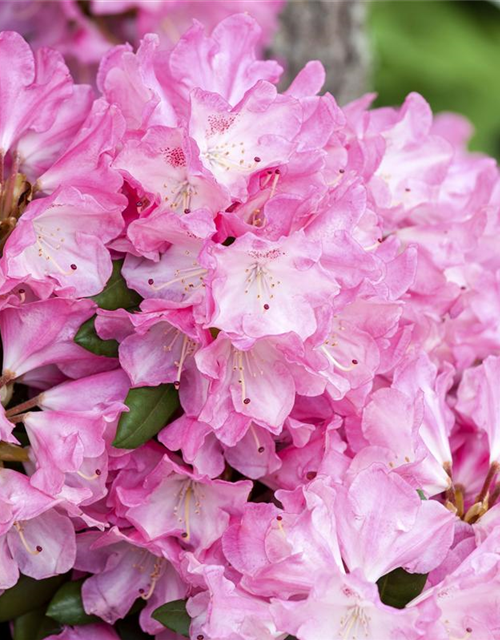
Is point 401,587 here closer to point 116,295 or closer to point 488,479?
point 488,479

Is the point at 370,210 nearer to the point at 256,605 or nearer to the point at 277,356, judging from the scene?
the point at 277,356

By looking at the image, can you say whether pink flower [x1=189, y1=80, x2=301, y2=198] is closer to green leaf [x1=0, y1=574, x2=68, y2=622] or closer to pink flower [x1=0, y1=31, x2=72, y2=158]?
pink flower [x1=0, y1=31, x2=72, y2=158]

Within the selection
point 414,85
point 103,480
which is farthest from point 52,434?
point 414,85

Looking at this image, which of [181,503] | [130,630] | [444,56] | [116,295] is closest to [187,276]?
[116,295]

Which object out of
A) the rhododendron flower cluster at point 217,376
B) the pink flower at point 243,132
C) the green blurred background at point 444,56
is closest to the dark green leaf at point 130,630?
the rhododendron flower cluster at point 217,376

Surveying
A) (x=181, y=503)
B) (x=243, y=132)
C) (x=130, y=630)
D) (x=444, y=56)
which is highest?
(x=243, y=132)

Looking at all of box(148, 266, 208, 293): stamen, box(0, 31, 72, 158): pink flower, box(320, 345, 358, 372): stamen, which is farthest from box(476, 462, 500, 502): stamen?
box(0, 31, 72, 158): pink flower
